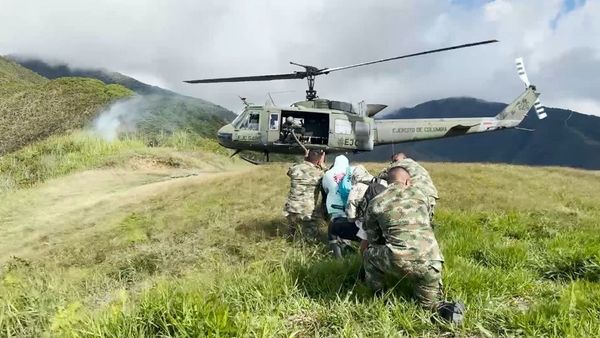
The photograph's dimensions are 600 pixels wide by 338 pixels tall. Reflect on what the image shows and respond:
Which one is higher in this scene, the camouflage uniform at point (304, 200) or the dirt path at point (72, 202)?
the camouflage uniform at point (304, 200)

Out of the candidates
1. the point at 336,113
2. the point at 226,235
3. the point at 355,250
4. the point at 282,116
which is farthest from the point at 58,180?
the point at 355,250

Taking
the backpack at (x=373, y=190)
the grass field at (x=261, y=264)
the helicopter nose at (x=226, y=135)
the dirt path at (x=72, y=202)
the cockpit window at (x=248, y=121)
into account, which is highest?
the cockpit window at (x=248, y=121)

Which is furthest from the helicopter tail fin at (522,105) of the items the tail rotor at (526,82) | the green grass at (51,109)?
the green grass at (51,109)

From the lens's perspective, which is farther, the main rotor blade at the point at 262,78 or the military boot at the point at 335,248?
the main rotor blade at the point at 262,78

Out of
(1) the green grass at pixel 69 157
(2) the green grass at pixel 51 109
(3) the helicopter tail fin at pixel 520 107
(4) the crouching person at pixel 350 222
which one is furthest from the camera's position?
(2) the green grass at pixel 51 109

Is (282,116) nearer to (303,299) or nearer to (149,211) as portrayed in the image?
(149,211)

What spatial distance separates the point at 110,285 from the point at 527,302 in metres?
5.69

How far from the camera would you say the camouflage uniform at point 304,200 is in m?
9.05

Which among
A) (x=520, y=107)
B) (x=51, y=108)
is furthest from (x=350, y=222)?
(x=51, y=108)

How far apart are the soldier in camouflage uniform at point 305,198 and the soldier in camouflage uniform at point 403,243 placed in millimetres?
3404

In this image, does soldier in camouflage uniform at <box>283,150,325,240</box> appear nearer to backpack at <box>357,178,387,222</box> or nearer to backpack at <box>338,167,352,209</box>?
backpack at <box>338,167,352,209</box>

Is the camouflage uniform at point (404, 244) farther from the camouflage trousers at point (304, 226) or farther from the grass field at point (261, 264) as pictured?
the camouflage trousers at point (304, 226)

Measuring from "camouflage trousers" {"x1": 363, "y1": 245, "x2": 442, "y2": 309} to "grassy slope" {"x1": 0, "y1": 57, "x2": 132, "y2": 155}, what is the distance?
3294 centimetres

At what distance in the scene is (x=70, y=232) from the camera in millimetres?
14055
